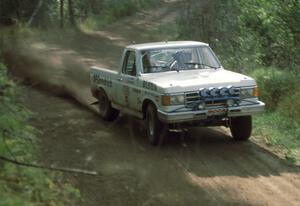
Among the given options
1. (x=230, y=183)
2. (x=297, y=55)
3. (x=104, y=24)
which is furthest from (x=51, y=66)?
(x=104, y=24)

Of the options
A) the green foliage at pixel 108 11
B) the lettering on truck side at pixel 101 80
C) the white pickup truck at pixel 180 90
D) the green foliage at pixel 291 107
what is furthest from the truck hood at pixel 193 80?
the green foliage at pixel 108 11

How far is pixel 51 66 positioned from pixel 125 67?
719 cm

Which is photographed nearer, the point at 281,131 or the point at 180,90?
the point at 180,90

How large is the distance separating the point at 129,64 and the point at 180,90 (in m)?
2.09

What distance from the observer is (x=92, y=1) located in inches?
1344

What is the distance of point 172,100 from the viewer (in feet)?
31.4

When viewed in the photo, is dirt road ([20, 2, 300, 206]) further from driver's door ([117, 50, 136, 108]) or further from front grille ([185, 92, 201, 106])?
front grille ([185, 92, 201, 106])

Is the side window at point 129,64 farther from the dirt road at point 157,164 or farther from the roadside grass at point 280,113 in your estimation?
the roadside grass at point 280,113

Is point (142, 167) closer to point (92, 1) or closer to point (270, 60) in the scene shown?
point (270, 60)

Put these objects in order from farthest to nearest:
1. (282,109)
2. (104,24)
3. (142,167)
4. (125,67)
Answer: (104,24) < (282,109) < (125,67) < (142,167)

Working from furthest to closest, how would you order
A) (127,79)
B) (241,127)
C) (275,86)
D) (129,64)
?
(275,86) → (129,64) → (127,79) → (241,127)

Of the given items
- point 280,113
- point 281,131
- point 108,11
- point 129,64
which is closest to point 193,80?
point 129,64

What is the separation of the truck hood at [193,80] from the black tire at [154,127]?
517 mm

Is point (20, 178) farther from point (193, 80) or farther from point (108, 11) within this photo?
point (108, 11)
